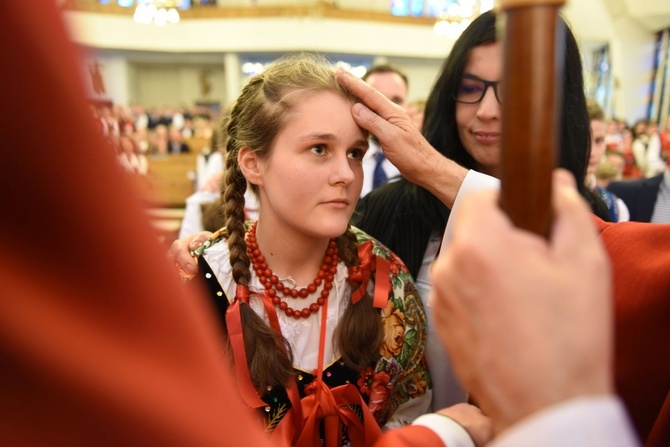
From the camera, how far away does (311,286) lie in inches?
58.1

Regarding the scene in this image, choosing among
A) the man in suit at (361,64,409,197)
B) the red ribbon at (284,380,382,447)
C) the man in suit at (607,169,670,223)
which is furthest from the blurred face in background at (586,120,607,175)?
the red ribbon at (284,380,382,447)

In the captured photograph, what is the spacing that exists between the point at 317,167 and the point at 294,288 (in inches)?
13.9

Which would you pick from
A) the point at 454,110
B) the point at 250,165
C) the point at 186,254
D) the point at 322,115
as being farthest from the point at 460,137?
the point at 186,254

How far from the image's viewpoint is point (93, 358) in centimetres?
34

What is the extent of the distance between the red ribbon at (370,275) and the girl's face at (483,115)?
0.55m

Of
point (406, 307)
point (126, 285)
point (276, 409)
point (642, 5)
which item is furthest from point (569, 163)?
point (642, 5)

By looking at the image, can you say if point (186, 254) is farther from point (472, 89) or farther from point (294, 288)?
point (472, 89)

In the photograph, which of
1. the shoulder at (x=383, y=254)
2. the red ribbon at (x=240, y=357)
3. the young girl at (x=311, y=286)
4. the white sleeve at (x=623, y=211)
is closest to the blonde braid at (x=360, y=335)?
the young girl at (x=311, y=286)

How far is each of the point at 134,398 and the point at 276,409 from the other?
1029 millimetres

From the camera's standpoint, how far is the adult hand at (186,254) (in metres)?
1.46

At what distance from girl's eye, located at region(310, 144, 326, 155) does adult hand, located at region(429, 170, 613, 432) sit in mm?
980

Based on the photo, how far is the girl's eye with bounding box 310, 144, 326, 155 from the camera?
→ 4.63 ft

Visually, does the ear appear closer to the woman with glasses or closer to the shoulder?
the shoulder

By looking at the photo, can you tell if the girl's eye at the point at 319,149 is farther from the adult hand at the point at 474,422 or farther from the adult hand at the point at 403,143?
the adult hand at the point at 474,422
